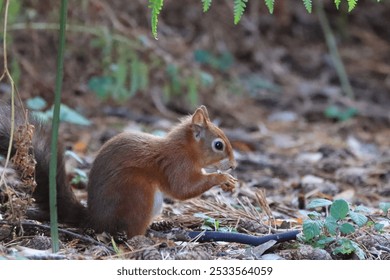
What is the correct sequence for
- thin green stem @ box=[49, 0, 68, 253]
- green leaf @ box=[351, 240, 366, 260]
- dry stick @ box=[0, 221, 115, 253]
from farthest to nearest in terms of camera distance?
dry stick @ box=[0, 221, 115, 253] → green leaf @ box=[351, 240, 366, 260] → thin green stem @ box=[49, 0, 68, 253]

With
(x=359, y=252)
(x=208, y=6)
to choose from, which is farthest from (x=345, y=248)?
(x=208, y=6)

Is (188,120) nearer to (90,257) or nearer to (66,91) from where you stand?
(90,257)

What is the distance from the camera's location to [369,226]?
2959 millimetres

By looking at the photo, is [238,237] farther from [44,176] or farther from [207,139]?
[44,176]

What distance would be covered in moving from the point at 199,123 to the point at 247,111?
3600 millimetres

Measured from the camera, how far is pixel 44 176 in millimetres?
2908

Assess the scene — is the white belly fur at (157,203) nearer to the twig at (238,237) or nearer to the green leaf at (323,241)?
the twig at (238,237)

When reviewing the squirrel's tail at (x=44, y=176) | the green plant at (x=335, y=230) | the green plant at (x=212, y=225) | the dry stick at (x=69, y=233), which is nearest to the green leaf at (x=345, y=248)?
the green plant at (x=335, y=230)

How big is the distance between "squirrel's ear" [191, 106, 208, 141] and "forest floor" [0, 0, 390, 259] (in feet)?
1.25

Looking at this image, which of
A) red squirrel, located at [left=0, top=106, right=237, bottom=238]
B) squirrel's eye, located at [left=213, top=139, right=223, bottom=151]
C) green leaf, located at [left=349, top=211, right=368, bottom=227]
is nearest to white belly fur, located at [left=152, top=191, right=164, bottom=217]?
red squirrel, located at [left=0, top=106, right=237, bottom=238]

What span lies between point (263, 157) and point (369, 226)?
7.41ft

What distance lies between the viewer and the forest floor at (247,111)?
9.30ft

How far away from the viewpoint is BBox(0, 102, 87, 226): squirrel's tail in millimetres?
2828

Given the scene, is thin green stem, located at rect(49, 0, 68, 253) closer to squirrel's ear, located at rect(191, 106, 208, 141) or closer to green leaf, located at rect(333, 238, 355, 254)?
squirrel's ear, located at rect(191, 106, 208, 141)
